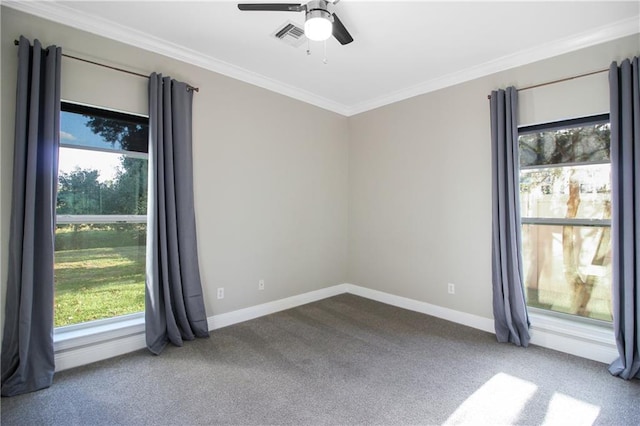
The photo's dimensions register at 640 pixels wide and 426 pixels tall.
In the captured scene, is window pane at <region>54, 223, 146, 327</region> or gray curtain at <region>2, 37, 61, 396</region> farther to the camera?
window pane at <region>54, 223, 146, 327</region>

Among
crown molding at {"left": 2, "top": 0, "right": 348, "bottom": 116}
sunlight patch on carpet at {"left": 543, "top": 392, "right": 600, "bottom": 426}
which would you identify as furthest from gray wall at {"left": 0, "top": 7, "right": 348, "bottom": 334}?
sunlight patch on carpet at {"left": 543, "top": 392, "right": 600, "bottom": 426}

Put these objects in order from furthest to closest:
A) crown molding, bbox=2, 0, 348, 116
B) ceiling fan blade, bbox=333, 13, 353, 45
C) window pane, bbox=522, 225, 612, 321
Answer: window pane, bbox=522, 225, 612, 321 < crown molding, bbox=2, 0, 348, 116 < ceiling fan blade, bbox=333, 13, 353, 45

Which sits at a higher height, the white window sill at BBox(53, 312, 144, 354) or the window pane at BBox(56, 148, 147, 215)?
the window pane at BBox(56, 148, 147, 215)

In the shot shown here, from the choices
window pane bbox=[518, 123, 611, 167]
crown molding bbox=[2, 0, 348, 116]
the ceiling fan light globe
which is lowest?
window pane bbox=[518, 123, 611, 167]

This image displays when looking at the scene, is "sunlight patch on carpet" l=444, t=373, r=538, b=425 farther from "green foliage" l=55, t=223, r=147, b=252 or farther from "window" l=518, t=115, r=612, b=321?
"green foliage" l=55, t=223, r=147, b=252

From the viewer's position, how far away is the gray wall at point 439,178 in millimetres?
2877

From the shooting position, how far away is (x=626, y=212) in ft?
7.90

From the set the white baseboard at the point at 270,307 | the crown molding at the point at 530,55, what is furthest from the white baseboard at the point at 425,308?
the crown molding at the point at 530,55

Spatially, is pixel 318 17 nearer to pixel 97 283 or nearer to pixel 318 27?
pixel 318 27

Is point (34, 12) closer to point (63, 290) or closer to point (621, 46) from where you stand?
point (63, 290)

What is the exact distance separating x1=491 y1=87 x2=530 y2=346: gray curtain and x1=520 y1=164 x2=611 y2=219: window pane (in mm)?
337

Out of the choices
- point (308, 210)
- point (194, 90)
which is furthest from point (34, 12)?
point (308, 210)

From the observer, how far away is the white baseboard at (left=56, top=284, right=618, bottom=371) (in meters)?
2.56

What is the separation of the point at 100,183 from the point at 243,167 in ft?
4.41
